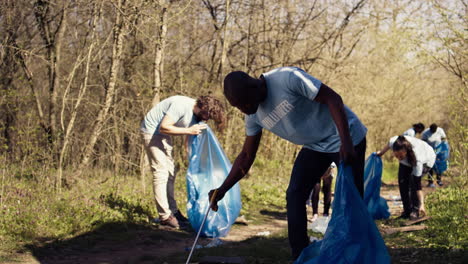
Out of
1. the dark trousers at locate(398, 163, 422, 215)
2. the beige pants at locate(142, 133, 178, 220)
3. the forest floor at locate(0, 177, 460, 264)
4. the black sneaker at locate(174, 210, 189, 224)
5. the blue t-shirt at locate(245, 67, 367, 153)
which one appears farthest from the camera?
the dark trousers at locate(398, 163, 422, 215)

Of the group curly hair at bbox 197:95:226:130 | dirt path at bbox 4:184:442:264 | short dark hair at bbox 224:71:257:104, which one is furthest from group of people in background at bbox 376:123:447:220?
short dark hair at bbox 224:71:257:104

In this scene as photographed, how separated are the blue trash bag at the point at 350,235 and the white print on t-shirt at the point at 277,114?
48cm

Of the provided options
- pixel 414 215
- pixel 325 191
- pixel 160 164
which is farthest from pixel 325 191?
pixel 160 164

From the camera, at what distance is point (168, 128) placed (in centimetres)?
593

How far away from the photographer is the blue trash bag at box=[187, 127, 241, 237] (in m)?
6.00

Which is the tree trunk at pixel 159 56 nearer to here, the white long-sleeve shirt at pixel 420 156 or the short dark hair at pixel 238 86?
the white long-sleeve shirt at pixel 420 156

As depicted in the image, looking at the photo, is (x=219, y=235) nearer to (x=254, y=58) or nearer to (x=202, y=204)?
(x=202, y=204)

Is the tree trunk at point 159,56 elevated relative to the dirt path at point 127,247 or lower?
elevated

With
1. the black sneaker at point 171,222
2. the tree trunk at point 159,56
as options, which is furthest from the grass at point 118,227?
the tree trunk at point 159,56

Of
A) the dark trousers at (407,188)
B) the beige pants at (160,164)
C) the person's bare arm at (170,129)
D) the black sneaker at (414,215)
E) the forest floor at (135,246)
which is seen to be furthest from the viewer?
the dark trousers at (407,188)

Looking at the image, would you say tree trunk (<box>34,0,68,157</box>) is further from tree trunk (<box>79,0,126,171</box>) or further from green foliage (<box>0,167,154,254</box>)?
green foliage (<box>0,167,154,254</box>)

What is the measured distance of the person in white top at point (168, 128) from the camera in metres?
5.99

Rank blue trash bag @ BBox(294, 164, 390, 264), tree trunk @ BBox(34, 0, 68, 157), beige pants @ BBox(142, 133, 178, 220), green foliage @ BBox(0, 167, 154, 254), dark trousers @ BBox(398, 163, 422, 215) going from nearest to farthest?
blue trash bag @ BBox(294, 164, 390, 264), green foliage @ BBox(0, 167, 154, 254), beige pants @ BBox(142, 133, 178, 220), dark trousers @ BBox(398, 163, 422, 215), tree trunk @ BBox(34, 0, 68, 157)

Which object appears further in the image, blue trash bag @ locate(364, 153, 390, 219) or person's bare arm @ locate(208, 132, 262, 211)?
blue trash bag @ locate(364, 153, 390, 219)
